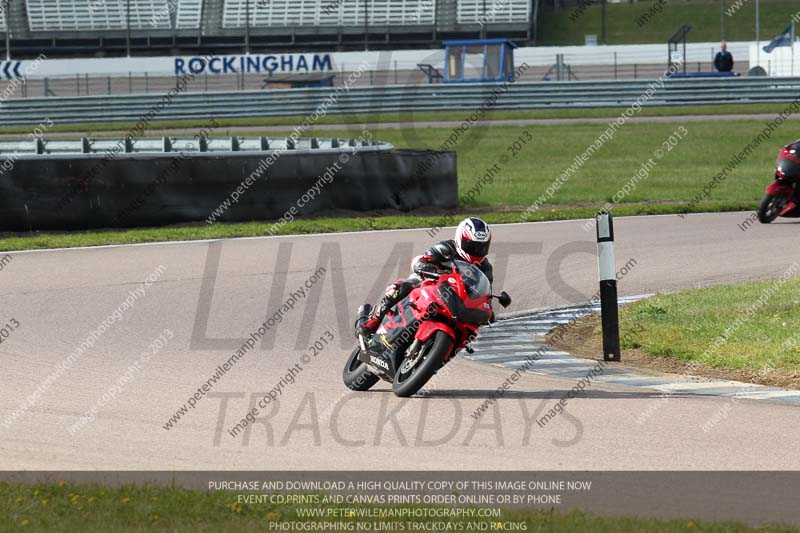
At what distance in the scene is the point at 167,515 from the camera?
559cm

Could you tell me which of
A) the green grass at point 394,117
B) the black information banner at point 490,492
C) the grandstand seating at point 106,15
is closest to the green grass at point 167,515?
the black information banner at point 490,492

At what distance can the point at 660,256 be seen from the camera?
15.6 metres

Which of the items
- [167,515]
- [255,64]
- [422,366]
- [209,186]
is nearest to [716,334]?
[422,366]

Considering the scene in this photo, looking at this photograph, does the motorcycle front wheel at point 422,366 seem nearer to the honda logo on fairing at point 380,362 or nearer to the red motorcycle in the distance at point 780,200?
the honda logo on fairing at point 380,362

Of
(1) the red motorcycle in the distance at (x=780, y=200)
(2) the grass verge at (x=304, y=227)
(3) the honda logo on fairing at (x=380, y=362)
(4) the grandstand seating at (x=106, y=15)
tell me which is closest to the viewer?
(3) the honda logo on fairing at (x=380, y=362)

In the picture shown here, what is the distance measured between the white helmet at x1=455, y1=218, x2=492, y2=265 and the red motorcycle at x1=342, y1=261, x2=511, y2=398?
125 millimetres

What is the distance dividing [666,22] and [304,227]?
53177 millimetres

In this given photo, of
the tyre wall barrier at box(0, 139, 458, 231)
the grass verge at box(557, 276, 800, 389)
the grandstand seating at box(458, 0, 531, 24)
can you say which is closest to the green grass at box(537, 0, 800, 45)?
the grandstand seating at box(458, 0, 531, 24)

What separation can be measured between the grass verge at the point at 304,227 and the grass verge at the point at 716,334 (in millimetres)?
6761

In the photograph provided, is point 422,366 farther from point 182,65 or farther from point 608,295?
point 182,65

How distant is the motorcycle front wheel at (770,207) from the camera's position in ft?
59.1

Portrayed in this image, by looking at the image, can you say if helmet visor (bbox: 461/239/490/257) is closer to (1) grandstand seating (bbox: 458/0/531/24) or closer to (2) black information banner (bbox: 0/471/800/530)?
(2) black information banner (bbox: 0/471/800/530)

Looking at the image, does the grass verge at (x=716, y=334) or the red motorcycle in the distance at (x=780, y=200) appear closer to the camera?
the grass verge at (x=716, y=334)

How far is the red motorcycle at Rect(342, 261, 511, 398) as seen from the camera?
330 inches
